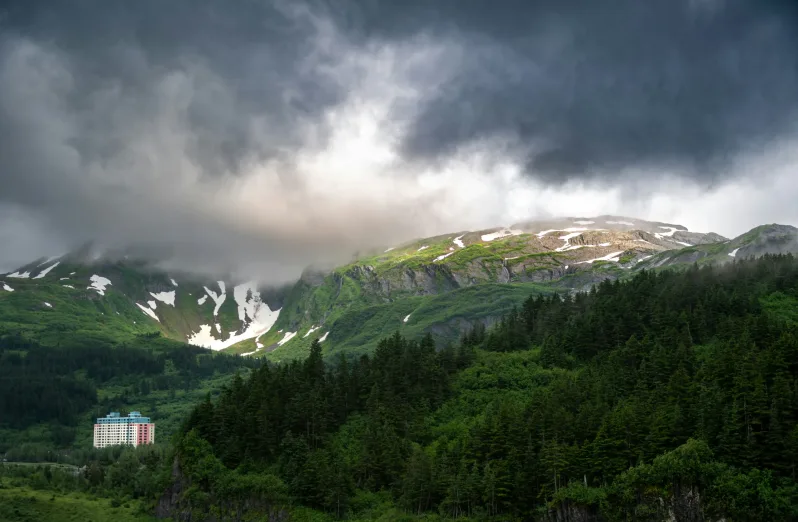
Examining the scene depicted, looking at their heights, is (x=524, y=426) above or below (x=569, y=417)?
below

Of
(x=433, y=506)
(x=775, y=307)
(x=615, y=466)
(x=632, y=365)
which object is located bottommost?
(x=433, y=506)

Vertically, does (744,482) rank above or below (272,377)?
below

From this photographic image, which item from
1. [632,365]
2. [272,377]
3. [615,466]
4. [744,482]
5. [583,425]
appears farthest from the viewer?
[272,377]

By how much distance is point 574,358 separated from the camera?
13325 centimetres

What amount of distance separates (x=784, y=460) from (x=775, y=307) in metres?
61.5

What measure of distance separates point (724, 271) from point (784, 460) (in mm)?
93485

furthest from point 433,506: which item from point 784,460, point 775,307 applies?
point 775,307

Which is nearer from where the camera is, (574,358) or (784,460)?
(784,460)

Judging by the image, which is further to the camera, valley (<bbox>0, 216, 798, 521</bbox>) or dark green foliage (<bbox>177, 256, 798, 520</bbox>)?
valley (<bbox>0, 216, 798, 521</bbox>)

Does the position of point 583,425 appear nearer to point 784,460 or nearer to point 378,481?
point 784,460

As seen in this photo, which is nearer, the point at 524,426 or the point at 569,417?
the point at 569,417

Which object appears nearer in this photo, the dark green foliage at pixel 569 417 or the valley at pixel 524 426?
the dark green foliage at pixel 569 417

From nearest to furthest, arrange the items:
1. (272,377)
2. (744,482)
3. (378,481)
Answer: (744,482) → (378,481) → (272,377)

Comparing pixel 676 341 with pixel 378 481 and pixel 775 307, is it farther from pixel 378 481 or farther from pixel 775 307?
pixel 378 481
